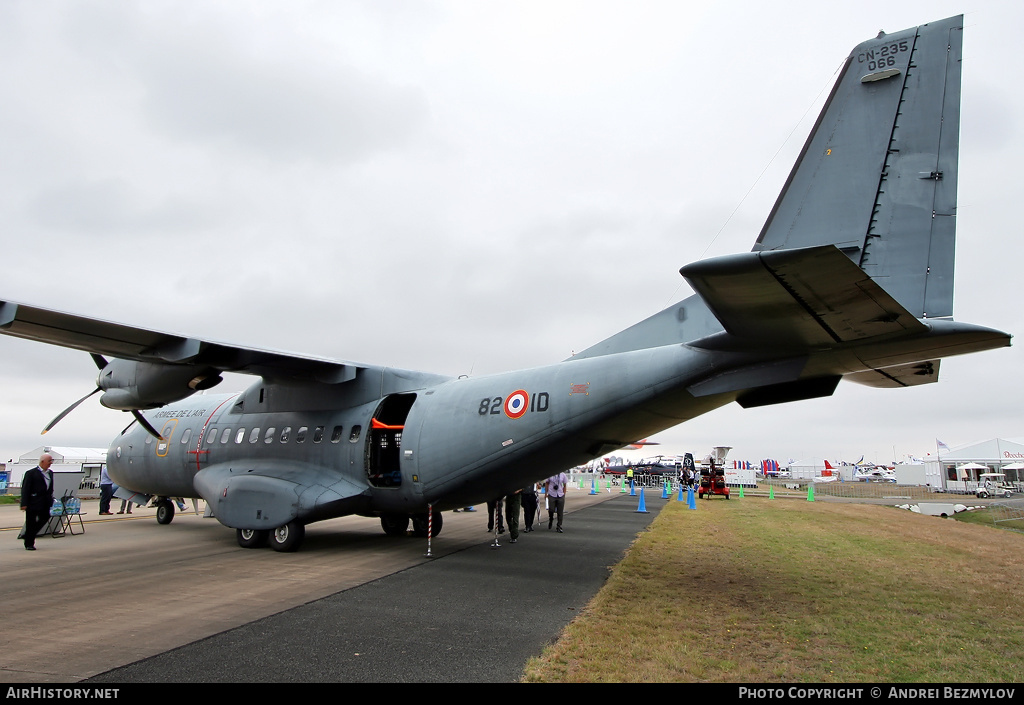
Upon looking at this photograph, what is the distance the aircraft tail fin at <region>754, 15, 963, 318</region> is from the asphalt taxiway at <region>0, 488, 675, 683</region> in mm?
5269

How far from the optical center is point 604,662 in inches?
201

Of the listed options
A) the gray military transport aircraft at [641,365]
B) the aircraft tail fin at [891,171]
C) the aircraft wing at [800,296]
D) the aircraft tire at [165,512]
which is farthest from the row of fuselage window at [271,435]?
the aircraft tail fin at [891,171]

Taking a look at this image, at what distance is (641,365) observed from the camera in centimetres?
873

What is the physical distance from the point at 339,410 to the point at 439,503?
10.9 ft

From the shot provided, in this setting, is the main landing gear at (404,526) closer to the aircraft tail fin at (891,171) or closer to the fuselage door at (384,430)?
the fuselage door at (384,430)

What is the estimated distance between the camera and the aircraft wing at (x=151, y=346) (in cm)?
972

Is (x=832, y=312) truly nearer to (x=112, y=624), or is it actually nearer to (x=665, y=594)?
(x=665, y=594)

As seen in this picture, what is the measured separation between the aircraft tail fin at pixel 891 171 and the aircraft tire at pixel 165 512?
57.6 ft

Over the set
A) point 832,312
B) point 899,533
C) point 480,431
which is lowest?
point 899,533

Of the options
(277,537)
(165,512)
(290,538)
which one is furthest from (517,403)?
(165,512)

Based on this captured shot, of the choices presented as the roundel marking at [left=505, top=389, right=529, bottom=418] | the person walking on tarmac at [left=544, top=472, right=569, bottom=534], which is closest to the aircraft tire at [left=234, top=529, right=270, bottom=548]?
the roundel marking at [left=505, top=389, right=529, bottom=418]

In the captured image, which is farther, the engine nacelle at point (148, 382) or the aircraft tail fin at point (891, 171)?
the engine nacelle at point (148, 382)

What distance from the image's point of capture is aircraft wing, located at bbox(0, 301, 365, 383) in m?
9.72
